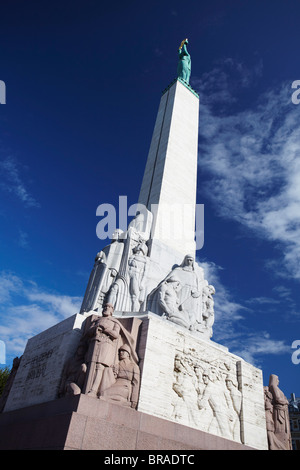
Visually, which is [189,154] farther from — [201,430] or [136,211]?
[201,430]

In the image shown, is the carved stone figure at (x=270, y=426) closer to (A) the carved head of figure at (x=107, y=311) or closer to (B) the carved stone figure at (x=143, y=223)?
(A) the carved head of figure at (x=107, y=311)

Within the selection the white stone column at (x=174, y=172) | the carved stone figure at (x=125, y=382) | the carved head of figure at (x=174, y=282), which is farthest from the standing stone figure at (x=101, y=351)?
the white stone column at (x=174, y=172)

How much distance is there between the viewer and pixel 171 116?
16156mm

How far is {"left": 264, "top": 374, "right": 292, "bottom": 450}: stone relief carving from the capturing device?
388 inches

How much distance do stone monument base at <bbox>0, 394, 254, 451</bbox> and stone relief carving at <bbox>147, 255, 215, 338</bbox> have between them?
2.85m

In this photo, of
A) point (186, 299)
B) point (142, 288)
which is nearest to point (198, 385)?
point (186, 299)

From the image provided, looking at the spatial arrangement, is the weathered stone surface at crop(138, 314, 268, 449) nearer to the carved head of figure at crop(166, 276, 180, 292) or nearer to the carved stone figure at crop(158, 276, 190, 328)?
the carved stone figure at crop(158, 276, 190, 328)

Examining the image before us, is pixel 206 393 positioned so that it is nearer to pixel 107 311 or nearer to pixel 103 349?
pixel 103 349

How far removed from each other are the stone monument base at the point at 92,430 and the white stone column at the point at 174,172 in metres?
5.92

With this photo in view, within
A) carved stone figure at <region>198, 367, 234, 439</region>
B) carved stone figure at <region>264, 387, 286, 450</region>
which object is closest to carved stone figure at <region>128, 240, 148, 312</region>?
carved stone figure at <region>198, 367, 234, 439</region>

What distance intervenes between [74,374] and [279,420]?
6.44 meters

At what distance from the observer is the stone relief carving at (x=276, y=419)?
9.84 meters

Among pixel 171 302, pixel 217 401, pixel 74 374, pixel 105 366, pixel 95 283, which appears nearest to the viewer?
pixel 105 366

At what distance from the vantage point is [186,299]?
415 inches
